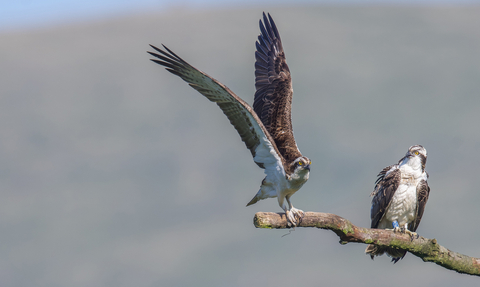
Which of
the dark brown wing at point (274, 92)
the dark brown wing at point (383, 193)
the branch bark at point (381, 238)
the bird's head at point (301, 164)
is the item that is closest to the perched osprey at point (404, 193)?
the dark brown wing at point (383, 193)

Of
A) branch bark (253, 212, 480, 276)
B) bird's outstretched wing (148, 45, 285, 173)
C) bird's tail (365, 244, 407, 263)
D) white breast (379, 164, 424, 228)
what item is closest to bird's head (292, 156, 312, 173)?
bird's outstretched wing (148, 45, 285, 173)

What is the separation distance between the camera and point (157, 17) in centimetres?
8725

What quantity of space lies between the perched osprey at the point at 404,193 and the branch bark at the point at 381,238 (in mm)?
1295

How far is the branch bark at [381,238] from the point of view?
7.51 meters

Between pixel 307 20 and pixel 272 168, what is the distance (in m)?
72.1

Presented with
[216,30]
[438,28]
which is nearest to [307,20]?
[216,30]

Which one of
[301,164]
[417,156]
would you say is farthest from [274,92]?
[301,164]

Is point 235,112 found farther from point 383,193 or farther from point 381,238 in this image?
point 383,193

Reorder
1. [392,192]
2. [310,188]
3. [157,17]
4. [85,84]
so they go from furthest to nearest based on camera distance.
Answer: [157,17]
[85,84]
[310,188]
[392,192]

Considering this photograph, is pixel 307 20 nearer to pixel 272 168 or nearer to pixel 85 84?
pixel 85 84

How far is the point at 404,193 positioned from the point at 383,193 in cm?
39

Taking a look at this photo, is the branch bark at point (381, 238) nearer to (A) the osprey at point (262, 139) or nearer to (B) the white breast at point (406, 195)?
(A) the osprey at point (262, 139)

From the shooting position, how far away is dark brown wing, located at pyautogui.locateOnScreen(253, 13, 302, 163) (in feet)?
30.9

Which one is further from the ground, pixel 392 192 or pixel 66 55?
pixel 66 55
